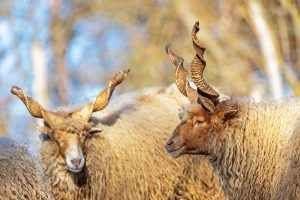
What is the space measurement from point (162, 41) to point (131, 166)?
18.8 meters

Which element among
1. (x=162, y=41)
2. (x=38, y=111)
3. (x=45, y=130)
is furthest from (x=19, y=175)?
(x=162, y=41)

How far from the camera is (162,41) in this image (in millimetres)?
30078

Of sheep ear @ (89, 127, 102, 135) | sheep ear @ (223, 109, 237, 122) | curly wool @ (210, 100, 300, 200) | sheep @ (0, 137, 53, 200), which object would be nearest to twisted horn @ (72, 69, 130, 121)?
sheep ear @ (89, 127, 102, 135)

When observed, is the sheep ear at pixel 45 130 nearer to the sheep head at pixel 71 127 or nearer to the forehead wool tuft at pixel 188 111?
the sheep head at pixel 71 127

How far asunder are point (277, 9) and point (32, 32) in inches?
269

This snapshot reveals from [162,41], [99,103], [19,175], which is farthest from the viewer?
[162,41]

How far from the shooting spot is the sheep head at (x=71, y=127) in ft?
36.0

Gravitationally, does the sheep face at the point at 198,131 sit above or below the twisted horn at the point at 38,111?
below

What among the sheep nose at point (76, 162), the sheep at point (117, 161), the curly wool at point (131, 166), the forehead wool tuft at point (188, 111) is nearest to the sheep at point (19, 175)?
the forehead wool tuft at point (188, 111)

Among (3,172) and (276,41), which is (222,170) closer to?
(3,172)

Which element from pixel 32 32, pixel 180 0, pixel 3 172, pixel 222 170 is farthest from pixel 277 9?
pixel 3 172

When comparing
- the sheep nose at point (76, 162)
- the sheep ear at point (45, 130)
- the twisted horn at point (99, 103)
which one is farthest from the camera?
the twisted horn at point (99, 103)

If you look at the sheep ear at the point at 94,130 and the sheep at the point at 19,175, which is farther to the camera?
the sheep ear at the point at 94,130

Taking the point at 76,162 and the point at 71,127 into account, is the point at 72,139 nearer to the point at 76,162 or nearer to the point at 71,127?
the point at 71,127
